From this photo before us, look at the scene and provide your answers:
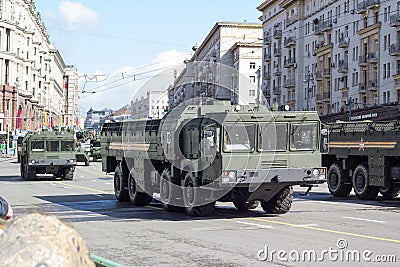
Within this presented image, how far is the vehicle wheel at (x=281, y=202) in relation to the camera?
18.0 meters

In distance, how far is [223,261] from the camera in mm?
10633

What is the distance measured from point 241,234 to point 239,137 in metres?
3.26

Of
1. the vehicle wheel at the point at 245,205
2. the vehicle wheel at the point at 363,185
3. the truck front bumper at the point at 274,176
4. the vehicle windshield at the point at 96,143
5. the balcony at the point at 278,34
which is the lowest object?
the vehicle wheel at the point at 245,205

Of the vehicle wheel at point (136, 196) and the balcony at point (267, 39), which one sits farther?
the balcony at point (267, 39)

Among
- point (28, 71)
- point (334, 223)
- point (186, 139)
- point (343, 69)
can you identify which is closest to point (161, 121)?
point (186, 139)

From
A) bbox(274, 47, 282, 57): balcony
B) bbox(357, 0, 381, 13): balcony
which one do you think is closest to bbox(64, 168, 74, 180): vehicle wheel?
bbox(357, 0, 381, 13): balcony

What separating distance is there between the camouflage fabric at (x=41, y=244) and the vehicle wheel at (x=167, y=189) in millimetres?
15300

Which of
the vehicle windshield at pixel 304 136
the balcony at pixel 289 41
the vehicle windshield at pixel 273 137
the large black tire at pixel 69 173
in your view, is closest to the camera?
the vehicle windshield at pixel 273 137

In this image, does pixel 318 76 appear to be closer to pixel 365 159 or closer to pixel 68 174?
pixel 68 174

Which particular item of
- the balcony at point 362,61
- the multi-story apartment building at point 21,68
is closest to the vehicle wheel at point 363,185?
the balcony at point 362,61

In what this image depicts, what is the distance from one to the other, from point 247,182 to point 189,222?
158 centimetres

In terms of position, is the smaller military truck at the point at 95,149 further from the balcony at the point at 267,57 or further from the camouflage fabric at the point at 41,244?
the camouflage fabric at the point at 41,244

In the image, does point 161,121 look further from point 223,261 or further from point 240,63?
point 240,63

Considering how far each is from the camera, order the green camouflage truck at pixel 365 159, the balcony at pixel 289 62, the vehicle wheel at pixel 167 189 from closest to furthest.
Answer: the vehicle wheel at pixel 167 189 < the green camouflage truck at pixel 365 159 < the balcony at pixel 289 62
